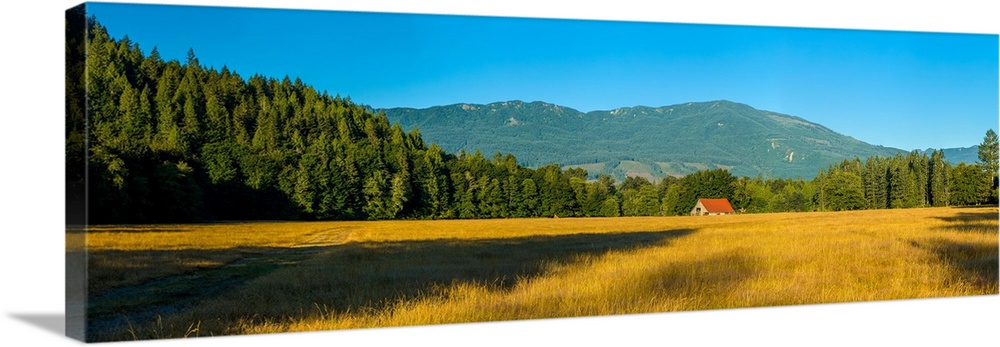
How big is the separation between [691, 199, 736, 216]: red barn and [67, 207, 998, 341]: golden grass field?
6.0 inches

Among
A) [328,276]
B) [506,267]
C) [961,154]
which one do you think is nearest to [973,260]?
[961,154]

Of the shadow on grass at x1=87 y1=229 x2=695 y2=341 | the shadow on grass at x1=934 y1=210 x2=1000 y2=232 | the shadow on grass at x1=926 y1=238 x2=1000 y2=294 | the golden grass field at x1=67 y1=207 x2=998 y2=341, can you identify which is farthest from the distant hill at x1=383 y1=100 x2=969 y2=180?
the shadow on grass at x1=926 y1=238 x2=1000 y2=294

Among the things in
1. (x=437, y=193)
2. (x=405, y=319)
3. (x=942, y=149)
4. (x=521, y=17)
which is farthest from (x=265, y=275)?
(x=942, y=149)

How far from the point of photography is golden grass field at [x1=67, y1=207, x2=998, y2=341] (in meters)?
10.0

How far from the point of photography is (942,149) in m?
14.9

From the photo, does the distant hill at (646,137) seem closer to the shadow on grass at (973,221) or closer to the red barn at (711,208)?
the red barn at (711,208)

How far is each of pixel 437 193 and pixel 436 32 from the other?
2033mm

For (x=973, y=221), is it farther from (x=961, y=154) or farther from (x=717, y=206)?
(x=717, y=206)

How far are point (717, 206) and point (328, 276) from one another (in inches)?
220

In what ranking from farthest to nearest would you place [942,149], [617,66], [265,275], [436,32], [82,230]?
[942,149]
[617,66]
[436,32]
[265,275]
[82,230]

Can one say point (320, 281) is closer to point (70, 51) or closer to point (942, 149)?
point (70, 51)

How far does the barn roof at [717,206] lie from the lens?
45.1ft

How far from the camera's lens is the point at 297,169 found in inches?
459

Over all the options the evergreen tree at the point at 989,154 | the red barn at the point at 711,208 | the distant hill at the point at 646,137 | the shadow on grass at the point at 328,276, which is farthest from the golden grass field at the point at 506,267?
the distant hill at the point at 646,137
